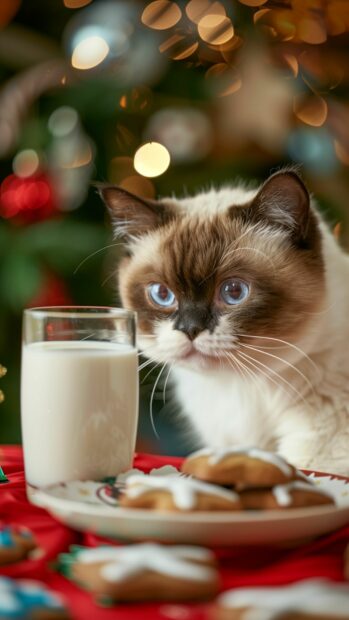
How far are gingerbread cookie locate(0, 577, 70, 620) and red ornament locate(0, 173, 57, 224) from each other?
5.18ft

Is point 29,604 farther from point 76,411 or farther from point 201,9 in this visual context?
point 201,9

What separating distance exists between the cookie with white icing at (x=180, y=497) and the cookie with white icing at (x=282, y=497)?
0.6 inches

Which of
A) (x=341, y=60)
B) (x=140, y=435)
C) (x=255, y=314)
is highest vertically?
(x=341, y=60)

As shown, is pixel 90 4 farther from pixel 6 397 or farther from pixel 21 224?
pixel 6 397

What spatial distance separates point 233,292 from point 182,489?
2.20ft

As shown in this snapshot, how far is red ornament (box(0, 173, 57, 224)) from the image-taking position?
2.01 m

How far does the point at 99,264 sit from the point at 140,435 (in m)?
0.70

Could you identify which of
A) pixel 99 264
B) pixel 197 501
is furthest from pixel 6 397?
pixel 197 501

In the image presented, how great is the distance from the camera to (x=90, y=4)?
7.68 feet

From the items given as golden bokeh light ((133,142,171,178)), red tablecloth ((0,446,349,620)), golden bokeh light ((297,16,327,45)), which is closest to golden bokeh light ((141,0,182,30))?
golden bokeh light ((133,142,171,178))

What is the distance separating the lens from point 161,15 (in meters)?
2.23

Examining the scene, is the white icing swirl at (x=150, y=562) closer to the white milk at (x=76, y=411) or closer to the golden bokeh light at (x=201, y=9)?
the white milk at (x=76, y=411)

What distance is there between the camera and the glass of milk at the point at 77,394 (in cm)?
89

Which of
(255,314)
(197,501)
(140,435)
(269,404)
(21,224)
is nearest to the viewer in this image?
(197,501)
